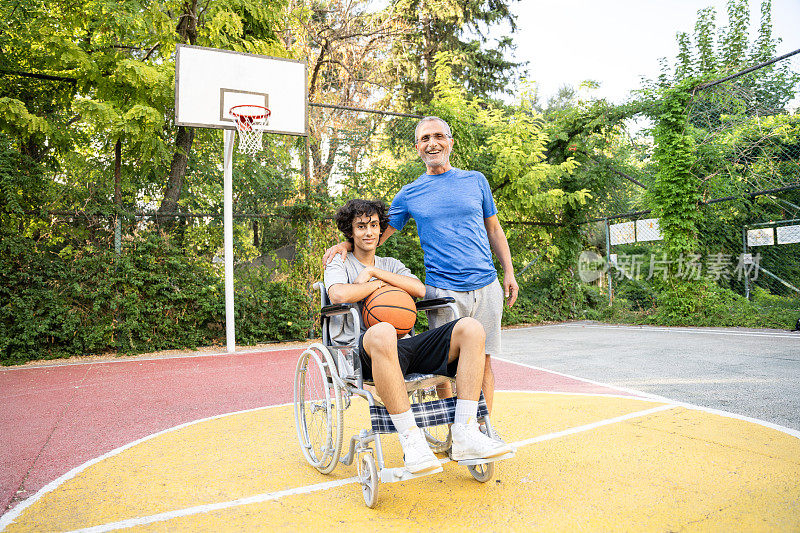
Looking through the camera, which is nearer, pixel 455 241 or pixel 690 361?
pixel 455 241

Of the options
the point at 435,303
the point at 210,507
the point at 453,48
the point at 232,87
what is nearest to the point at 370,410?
the point at 435,303

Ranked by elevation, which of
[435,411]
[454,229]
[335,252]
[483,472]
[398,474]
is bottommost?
[483,472]

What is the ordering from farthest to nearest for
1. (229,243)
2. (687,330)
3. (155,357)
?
(687,330)
(229,243)
(155,357)

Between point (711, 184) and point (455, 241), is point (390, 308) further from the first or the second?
point (711, 184)

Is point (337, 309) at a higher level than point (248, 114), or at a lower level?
lower

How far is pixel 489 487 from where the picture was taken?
8.49 feet

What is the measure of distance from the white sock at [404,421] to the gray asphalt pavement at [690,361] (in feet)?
8.56

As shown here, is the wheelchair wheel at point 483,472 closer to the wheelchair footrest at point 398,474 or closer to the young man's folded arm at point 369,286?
the wheelchair footrest at point 398,474

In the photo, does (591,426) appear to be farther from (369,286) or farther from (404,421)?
(369,286)

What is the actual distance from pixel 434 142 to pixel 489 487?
5.87 feet

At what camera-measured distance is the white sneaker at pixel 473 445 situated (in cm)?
230

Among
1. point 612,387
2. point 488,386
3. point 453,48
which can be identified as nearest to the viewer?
point 488,386

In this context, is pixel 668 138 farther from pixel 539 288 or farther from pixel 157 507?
pixel 157 507

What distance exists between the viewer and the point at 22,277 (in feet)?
23.9
